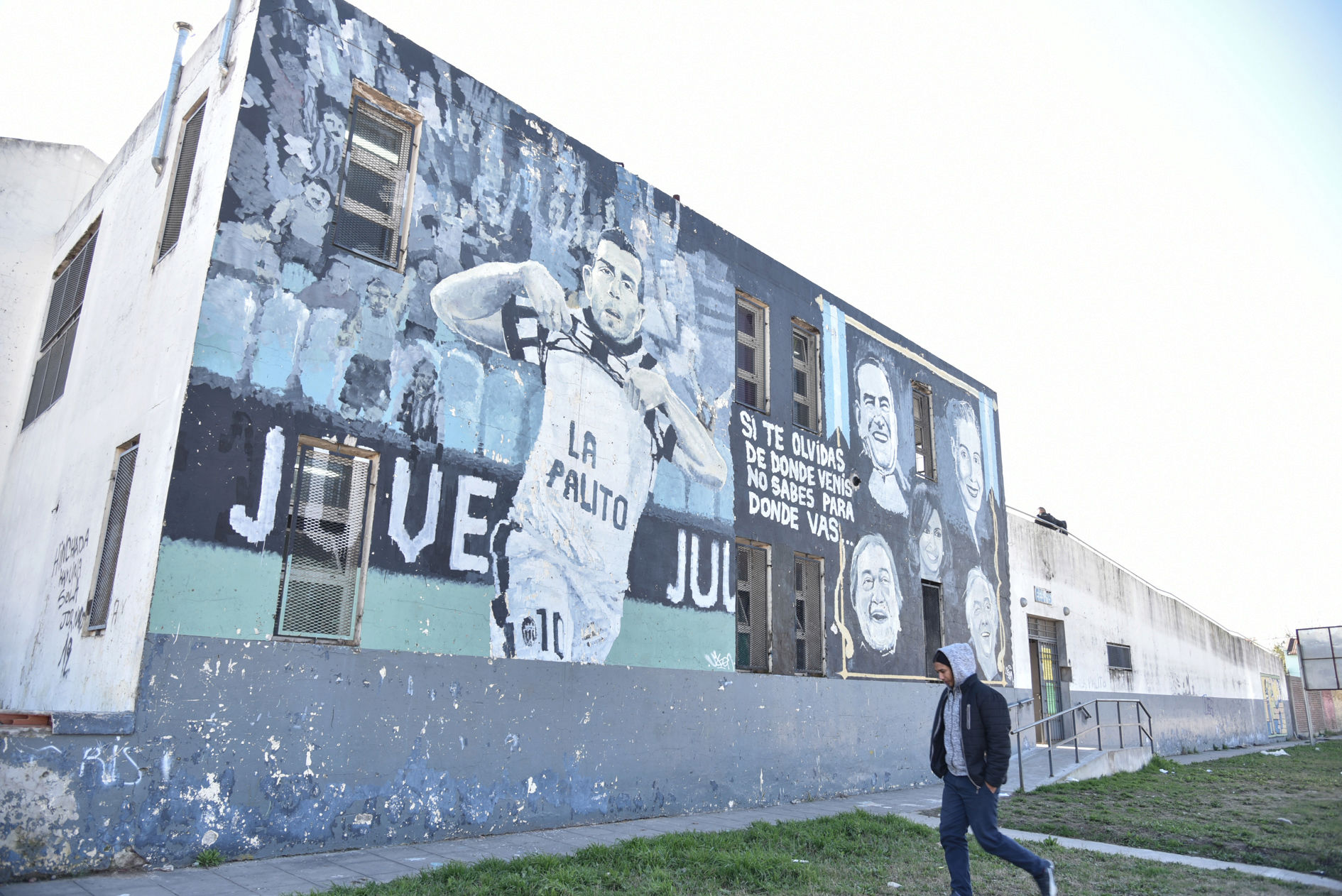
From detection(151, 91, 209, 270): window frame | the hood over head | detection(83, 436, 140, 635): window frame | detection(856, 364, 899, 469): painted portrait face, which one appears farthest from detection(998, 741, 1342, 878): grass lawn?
detection(151, 91, 209, 270): window frame

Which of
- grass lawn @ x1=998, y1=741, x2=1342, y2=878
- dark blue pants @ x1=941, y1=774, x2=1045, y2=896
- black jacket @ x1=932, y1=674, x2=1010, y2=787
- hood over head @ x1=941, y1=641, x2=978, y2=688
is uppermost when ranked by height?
hood over head @ x1=941, y1=641, x2=978, y2=688

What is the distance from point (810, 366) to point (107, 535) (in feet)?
31.2

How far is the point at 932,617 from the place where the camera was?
15359mm

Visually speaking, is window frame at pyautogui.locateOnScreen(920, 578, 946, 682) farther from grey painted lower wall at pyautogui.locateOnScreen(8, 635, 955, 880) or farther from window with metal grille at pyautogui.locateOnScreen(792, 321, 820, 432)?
grey painted lower wall at pyautogui.locateOnScreen(8, 635, 955, 880)

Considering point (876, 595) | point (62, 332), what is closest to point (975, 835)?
point (876, 595)

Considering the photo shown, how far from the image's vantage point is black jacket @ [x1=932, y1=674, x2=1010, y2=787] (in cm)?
577

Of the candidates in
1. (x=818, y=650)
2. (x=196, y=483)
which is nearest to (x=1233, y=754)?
(x=818, y=650)

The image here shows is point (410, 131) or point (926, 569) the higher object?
point (410, 131)

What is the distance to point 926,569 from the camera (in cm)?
1507

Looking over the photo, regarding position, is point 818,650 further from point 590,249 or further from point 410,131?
point 410,131

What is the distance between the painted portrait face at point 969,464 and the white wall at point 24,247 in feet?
49.2

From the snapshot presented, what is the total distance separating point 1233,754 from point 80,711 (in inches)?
1043

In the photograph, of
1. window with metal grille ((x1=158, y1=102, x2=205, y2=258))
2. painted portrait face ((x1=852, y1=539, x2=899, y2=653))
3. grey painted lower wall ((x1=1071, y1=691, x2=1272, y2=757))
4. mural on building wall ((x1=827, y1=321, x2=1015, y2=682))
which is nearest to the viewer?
window with metal grille ((x1=158, y1=102, x2=205, y2=258))

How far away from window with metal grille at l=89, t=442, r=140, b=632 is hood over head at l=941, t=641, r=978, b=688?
680 centimetres
